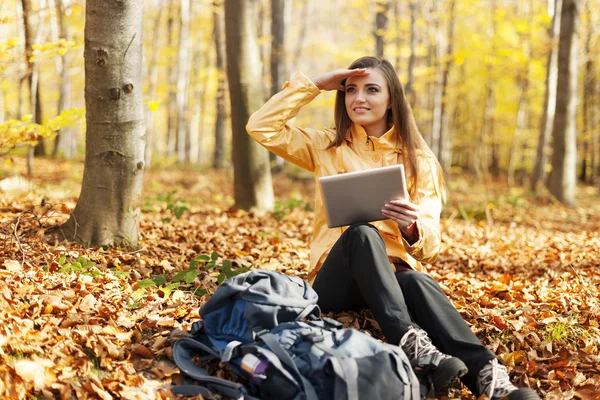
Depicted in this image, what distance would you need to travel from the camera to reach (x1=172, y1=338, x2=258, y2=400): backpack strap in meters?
2.45

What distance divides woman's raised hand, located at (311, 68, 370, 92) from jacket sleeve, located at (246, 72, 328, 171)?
0.19 ft

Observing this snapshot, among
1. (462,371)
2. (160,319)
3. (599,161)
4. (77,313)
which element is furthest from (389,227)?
(599,161)

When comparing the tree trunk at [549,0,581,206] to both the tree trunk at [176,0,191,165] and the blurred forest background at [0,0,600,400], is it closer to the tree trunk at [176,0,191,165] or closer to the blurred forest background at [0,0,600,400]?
the blurred forest background at [0,0,600,400]

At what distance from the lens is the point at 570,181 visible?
34.8ft

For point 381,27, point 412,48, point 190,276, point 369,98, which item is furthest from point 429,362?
point 412,48

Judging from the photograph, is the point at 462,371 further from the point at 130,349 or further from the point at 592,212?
the point at 592,212

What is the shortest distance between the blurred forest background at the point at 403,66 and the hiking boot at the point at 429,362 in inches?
129

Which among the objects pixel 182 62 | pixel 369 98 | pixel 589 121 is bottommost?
pixel 369 98

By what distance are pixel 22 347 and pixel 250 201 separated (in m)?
4.39

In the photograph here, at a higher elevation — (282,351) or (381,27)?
(381,27)

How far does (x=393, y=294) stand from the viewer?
2.83 meters

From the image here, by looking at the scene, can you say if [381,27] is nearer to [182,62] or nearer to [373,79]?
[182,62]

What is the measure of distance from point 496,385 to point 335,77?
2149mm

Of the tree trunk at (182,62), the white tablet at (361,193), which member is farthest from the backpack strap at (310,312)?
the tree trunk at (182,62)
